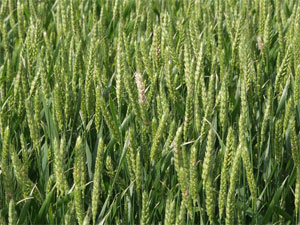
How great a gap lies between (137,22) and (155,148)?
1.06 m

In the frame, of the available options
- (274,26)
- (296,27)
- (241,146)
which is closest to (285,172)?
(296,27)

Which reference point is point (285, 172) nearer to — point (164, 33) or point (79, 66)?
point (164, 33)

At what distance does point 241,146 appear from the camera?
3.59 feet

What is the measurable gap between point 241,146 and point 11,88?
91 cm

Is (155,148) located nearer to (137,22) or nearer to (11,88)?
(11,88)

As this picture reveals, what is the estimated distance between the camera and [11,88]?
1.75 metres

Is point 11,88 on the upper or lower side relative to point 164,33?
lower

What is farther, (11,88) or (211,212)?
(11,88)

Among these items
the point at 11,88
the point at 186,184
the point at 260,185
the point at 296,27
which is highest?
the point at 296,27

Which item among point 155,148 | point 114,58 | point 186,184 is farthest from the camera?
point 114,58

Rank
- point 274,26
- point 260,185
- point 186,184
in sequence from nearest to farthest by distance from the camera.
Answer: point 186,184 < point 260,185 < point 274,26

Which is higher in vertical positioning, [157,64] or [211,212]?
[157,64]

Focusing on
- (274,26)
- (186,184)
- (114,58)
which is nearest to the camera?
(186,184)

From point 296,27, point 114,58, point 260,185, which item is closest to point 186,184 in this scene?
point 260,185
